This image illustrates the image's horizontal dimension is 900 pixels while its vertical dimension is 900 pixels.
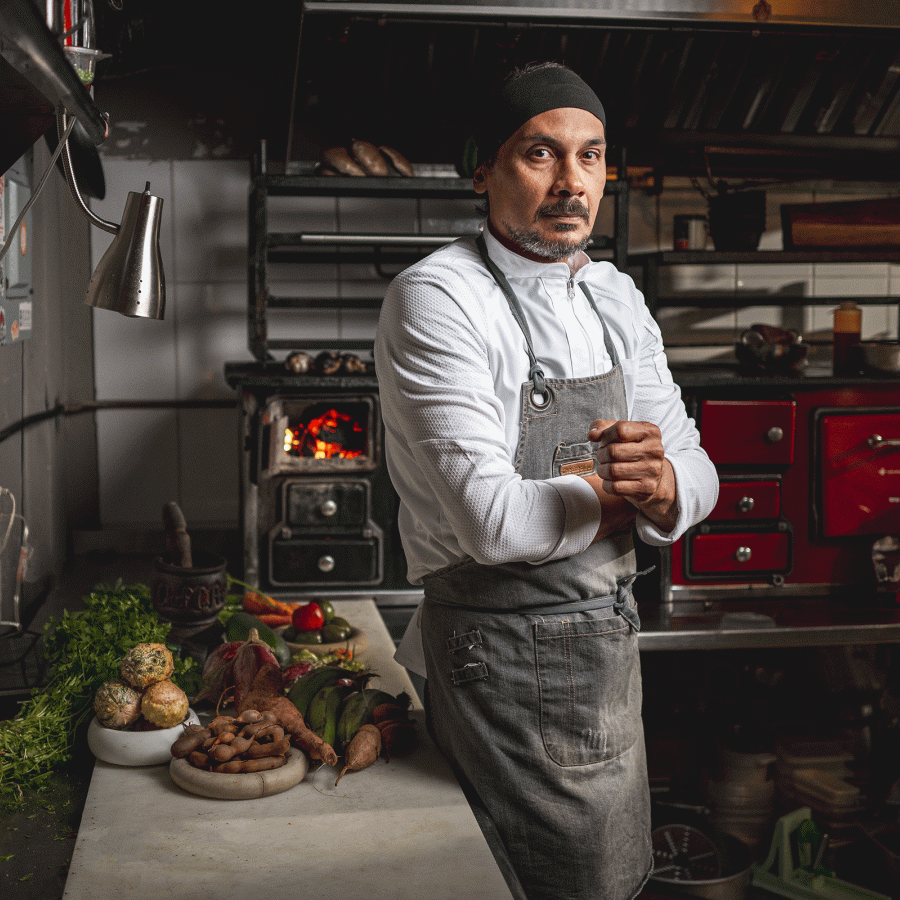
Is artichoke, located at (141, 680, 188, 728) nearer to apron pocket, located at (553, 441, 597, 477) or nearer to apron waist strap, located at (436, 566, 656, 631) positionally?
apron waist strap, located at (436, 566, 656, 631)

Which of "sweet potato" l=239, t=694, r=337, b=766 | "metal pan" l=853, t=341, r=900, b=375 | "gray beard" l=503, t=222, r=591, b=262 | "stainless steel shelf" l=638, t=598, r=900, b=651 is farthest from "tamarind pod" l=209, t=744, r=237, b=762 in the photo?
"metal pan" l=853, t=341, r=900, b=375

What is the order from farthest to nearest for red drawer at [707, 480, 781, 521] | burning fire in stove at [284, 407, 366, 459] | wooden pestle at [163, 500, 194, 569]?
red drawer at [707, 480, 781, 521] → burning fire in stove at [284, 407, 366, 459] → wooden pestle at [163, 500, 194, 569]

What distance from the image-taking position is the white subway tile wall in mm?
4133

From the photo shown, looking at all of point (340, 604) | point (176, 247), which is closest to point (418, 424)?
point (340, 604)

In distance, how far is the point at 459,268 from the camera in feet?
4.92

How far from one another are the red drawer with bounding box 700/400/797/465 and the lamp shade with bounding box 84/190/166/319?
2.41 metres

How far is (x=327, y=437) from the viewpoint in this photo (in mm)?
3352

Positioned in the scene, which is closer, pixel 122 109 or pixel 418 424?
pixel 418 424

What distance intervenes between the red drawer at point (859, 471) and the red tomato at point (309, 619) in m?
2.16

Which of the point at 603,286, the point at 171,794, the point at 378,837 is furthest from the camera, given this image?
the point at 603,286

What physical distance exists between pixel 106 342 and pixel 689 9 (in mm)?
2810

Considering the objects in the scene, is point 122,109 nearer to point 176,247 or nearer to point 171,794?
point 176,247

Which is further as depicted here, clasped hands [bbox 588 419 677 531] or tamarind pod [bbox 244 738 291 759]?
tamarind pod [bbox 244 738 291 759]

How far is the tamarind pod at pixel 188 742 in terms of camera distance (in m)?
1.49
